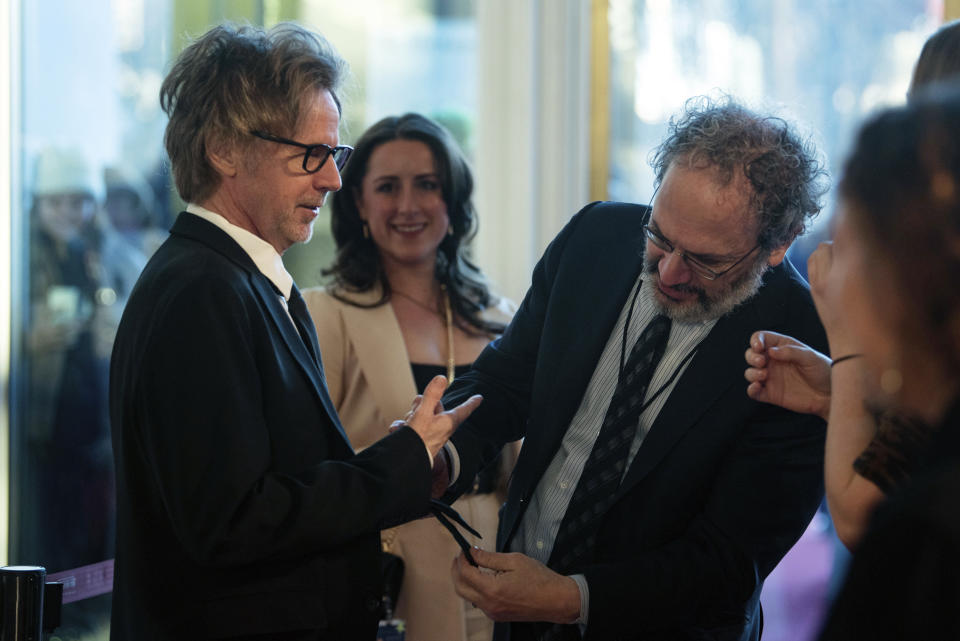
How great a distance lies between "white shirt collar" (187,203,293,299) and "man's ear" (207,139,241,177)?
77 mm

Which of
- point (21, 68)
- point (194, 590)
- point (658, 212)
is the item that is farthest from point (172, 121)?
point (21, 68)

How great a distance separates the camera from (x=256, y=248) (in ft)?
5.38

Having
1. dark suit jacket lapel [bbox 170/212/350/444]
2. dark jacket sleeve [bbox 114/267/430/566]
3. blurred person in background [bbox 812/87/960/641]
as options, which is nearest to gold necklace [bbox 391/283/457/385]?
dark suit jacket lapel [bbox 170/212/350/444]

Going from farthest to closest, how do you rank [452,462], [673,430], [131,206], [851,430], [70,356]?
[131,206]
[70,356]
[452,462]
[673,430]
[851,430]

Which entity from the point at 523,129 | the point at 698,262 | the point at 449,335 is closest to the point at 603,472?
the point at 698,262

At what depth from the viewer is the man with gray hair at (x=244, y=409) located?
1423 mm

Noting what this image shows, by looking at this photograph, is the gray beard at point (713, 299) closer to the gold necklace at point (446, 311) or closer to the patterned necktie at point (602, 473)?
the patterned necktie at point (602, 473)

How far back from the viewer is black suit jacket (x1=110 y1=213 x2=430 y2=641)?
4.66 ft

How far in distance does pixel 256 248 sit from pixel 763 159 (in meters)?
0.99

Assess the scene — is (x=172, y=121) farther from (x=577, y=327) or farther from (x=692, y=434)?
(x=692, y=434)

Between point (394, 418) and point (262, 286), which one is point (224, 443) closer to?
point (262, 286)

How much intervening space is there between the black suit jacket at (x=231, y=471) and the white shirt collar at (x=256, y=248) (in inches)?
0.9

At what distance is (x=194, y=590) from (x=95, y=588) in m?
0.49

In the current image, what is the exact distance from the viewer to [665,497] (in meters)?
1.81
